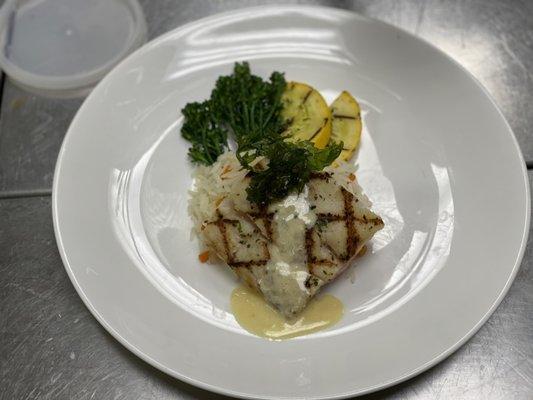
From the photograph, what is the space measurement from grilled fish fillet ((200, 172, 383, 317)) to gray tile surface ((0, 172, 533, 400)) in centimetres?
55

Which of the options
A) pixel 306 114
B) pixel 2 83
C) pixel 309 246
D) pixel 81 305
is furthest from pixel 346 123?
pixel 2 83

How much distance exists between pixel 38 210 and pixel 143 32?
4.37 feet

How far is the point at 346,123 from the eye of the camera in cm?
315

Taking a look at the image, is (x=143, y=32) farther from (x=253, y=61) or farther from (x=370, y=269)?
(x=370, y=269)

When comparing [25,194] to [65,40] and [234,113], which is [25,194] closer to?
[65,40]

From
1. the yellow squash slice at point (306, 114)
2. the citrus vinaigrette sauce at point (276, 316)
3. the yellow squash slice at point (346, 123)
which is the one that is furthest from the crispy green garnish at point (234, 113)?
the citrus vinaigrette sauce at point (276, 316)

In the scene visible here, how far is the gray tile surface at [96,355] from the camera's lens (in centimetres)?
268

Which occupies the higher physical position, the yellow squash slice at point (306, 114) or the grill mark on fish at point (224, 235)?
the yellow squash slice at point (306, 114)

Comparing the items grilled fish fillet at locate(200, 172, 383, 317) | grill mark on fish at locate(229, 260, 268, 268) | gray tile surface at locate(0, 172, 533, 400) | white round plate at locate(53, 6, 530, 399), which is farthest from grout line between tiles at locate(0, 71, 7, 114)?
grill mark on fish at locate(229, 260, 268, 268)

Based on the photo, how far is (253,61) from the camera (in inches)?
133

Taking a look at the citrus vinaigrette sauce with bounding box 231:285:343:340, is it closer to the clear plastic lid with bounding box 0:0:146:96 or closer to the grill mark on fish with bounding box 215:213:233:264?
the grill mark on fish with bounding box 215:213:233:264

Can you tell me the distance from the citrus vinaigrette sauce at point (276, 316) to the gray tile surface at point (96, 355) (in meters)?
0.36

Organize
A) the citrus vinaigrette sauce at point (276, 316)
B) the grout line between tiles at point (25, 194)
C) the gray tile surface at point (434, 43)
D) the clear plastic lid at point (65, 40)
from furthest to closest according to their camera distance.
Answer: the clear plastic lid at point (65, 40), the gray tile surface at point (434, 43), the grout line between tiles at point (25, 194), the citrus vinaigrette sauce at point (276, 316)

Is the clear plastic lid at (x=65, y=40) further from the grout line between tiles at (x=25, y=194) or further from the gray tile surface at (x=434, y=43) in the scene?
the grout line between tiles at (x=25, y=194)
